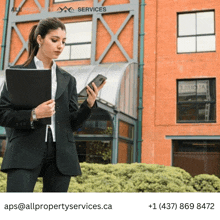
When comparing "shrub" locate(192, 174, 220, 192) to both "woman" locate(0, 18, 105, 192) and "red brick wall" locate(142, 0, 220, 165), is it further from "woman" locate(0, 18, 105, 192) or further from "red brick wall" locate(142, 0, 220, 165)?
"woman" locate(0, 18, 105, 192)

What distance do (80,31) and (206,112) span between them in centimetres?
648

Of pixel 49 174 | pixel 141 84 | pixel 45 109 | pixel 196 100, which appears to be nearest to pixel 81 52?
pixel 141 84

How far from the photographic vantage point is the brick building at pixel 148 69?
12406 mm

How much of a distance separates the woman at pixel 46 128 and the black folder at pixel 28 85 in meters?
0.09

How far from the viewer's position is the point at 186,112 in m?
13.0

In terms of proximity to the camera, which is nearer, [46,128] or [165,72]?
[46,128]

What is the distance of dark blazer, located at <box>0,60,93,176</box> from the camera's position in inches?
81.6

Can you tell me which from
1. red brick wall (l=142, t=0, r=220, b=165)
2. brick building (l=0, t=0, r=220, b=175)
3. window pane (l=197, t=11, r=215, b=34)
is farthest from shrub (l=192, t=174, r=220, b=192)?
window pane (l=197, t=11, r=215, b=34)

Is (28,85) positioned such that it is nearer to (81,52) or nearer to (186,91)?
(186,91)

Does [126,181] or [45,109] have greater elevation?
[45,109]

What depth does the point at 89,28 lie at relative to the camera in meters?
14.2

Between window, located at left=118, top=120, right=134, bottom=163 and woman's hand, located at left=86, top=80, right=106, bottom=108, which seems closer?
woman's hand, located at left=86, top=80, right=106, bottom=108
